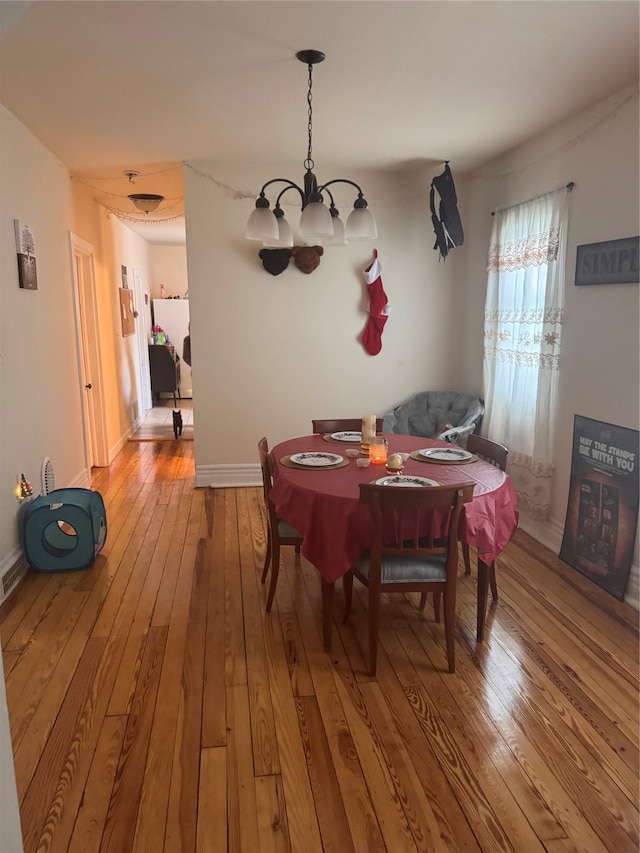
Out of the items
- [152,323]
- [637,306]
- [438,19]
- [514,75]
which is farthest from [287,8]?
[152,323]

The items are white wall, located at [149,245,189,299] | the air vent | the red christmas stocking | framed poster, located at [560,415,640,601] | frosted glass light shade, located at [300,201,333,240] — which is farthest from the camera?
white wall, located at [149,245,189,299]

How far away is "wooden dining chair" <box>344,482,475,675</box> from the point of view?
2.23 m

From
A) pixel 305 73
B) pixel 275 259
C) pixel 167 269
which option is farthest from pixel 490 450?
pixel 167 269

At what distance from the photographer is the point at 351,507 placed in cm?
234

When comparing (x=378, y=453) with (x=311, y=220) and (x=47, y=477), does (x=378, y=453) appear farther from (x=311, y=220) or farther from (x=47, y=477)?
(x=47, y=477)

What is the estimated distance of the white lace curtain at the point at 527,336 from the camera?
3611mm

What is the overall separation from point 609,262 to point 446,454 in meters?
1.37

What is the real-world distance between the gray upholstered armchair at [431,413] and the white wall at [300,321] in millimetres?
197

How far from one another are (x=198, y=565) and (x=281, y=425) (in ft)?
5.80

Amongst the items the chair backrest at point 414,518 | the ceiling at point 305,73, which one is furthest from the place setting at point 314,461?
the ceiling at point 305,73

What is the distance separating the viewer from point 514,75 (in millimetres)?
2828

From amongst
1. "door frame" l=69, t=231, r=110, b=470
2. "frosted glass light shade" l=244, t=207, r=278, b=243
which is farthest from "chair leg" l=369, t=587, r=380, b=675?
"door frame" l=69, t=231, r=110, b=470

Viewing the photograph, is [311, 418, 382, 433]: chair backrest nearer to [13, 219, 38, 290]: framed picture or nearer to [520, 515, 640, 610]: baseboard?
[520, 515, 640, 610]: baseboard

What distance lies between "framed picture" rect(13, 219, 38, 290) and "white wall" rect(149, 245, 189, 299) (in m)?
6.44
